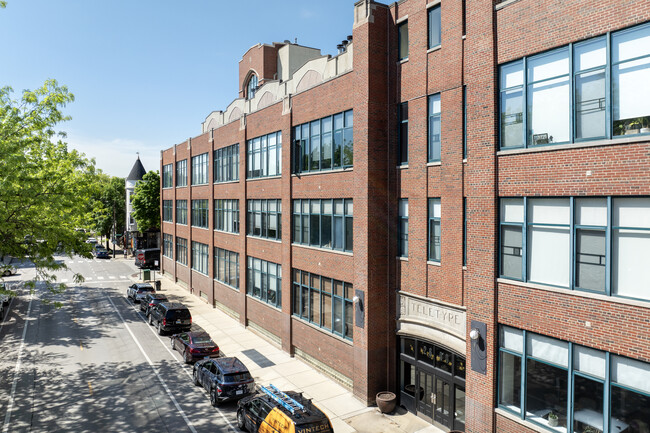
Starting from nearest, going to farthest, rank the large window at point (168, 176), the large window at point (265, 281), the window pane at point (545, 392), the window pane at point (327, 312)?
the window pane at point (545, 392) → the window pane at point (327, 312) → the large window at point (265, 281) → the large window at point (168, 176)

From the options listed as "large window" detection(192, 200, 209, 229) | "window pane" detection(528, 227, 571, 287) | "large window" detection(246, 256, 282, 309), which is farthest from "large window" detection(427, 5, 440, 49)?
"large window" detection(192, 200, 209, 229)

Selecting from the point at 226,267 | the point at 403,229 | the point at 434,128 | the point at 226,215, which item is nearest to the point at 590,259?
the point at 434,128

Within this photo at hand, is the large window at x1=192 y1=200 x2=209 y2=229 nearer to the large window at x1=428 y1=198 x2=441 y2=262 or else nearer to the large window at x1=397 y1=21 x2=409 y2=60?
the large window at x1=397 y1=21 x2=409 y2=60

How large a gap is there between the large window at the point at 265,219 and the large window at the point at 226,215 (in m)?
2.59

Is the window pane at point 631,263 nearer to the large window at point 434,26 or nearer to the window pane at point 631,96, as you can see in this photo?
the window pane at point 631,96

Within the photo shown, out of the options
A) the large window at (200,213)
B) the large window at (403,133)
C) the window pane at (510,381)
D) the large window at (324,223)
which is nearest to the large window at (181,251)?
the large window at (200,213)

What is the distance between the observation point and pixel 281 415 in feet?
43.0

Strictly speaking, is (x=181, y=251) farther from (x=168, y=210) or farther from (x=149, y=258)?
(x=149, y=258)

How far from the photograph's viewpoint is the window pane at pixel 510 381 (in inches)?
514

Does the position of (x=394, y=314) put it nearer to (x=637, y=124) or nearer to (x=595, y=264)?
(x=595, y=264)

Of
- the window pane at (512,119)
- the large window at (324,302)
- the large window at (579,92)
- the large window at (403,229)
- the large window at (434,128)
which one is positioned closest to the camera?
the large window at (579,92)

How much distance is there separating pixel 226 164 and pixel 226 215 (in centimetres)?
393

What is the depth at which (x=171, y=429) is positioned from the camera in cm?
1567

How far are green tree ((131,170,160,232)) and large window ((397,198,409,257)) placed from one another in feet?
165
